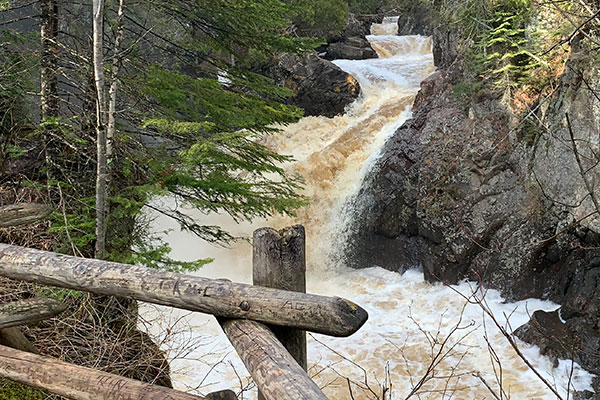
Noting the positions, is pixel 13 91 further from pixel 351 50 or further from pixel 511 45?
pixel 351 50

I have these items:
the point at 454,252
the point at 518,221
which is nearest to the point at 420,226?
the point at 454,252

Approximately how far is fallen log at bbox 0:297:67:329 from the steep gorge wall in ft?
16.7

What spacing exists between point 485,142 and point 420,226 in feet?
6.86

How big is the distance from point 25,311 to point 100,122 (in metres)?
2.41

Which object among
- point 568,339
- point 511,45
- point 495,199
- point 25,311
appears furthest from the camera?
Result: point 511,45

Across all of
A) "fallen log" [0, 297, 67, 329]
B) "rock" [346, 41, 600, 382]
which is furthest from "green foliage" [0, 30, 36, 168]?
"rock" [346, 41, 600, 382]

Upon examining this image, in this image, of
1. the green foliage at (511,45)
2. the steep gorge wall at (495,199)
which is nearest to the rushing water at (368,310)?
the steep gorge wall at (495,199)

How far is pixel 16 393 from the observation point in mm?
3121

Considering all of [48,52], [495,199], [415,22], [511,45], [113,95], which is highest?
[415,22]

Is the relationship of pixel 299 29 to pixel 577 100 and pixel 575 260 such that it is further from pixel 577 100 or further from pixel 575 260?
pixel 575 260

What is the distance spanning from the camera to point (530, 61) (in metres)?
8.88

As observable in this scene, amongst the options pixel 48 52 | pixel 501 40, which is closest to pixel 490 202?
pixel 501 40

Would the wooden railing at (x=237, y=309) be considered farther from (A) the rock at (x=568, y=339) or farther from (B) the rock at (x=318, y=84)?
(B) the rock at (x=318, y=84)

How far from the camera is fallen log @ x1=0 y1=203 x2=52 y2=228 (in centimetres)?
360
